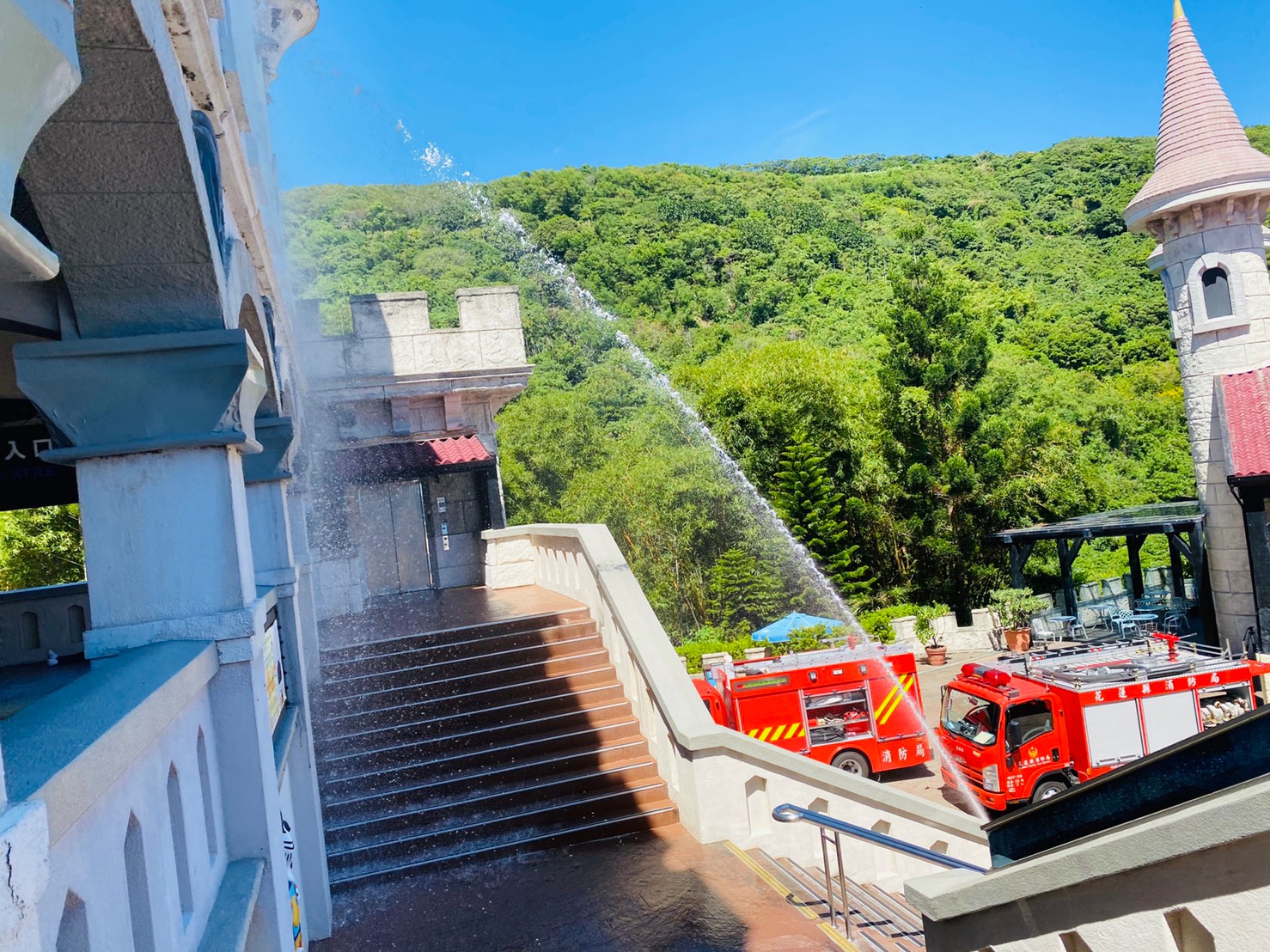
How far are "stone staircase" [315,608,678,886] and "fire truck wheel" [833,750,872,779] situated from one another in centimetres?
546

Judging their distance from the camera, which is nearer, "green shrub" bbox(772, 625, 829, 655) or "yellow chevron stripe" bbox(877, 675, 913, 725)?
"yellow chevron stripe" bbox(877, 675, 913, 725)

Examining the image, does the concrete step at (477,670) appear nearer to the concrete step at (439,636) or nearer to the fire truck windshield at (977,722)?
the concrete step at (439,636)

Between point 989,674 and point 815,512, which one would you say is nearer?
point 989,674

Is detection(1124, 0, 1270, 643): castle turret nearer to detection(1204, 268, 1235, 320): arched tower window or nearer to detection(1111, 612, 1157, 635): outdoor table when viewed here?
detection(1204, 268, 1235, 320): arched tower window

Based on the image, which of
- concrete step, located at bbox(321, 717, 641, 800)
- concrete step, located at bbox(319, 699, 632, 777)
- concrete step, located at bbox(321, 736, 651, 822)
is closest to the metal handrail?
concrete step, located at bbox(321, 736, 651, 822)

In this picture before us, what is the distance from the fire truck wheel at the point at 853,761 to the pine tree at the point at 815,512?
1509 cm

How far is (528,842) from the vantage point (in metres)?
9.00

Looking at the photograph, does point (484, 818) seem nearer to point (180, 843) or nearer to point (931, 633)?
point (180, 843)

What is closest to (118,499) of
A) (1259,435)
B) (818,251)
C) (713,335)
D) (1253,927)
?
(1253,927)

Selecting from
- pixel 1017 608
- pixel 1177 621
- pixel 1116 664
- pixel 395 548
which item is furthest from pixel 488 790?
pixel 1017 608

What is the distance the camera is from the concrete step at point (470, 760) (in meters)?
9.83

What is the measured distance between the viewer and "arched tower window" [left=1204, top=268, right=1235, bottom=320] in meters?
19.1

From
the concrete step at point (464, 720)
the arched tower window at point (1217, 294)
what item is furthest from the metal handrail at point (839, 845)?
the arched tower window at point (1217, 294)

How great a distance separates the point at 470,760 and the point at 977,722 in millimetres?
7860
